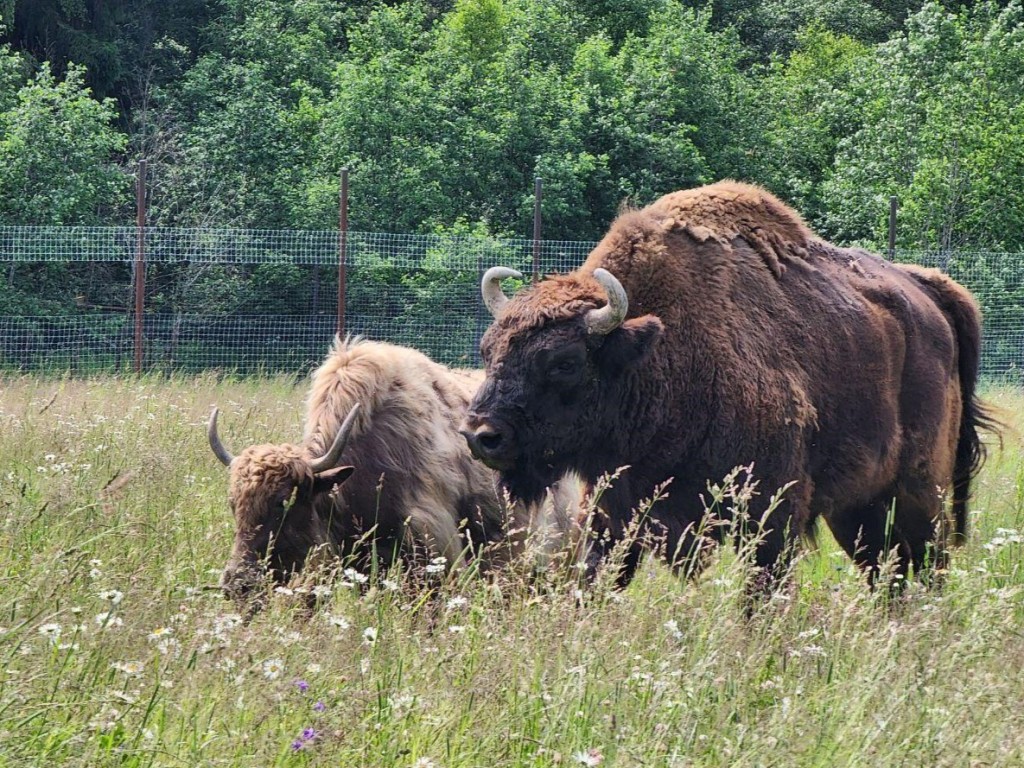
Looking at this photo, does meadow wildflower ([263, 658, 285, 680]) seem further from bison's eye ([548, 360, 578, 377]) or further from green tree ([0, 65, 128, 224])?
green tree ([0, 65, 128, 224])

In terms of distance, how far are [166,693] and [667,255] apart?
317cm

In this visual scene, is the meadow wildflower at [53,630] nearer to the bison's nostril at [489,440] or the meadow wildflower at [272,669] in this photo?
the meadow wildflower at [272,669]

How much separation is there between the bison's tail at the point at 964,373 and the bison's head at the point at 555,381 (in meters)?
2.16

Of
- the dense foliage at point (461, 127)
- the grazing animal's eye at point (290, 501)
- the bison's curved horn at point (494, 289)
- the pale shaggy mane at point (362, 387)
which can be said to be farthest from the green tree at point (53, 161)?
the grazing animal's eye at point (290, 501)

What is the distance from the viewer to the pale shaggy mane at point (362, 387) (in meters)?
6.12

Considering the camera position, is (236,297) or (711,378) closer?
(711,378)

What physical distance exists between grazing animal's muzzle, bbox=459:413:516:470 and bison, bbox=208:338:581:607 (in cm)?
33

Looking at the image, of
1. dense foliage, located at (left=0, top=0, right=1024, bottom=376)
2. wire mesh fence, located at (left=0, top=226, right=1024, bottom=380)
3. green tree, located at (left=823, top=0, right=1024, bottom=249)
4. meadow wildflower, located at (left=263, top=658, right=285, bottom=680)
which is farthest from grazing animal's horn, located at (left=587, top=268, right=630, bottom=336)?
green tree, located at (left=823, top=0, right=1024, bottom=249)

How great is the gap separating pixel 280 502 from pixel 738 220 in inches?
90.6

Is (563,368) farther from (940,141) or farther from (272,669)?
(940,141)

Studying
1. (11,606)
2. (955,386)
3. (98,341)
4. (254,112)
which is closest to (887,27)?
(254,112)

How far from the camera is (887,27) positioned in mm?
37844

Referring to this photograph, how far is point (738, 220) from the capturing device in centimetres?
593

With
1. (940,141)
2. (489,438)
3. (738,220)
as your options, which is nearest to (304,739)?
(489,438)
